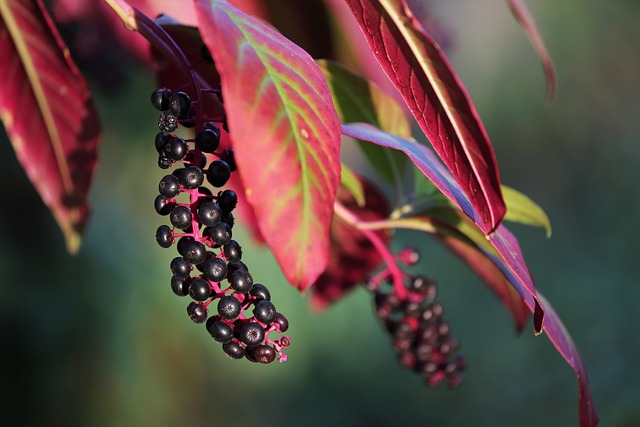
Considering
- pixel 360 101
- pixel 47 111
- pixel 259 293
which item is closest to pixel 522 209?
pixel 360 101

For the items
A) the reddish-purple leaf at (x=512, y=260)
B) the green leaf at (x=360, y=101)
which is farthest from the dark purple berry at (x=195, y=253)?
the green leaf at (x=360, y=101)

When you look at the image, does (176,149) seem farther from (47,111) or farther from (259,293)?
(47,111)

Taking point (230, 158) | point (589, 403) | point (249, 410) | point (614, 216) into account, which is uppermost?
point (230, 158)

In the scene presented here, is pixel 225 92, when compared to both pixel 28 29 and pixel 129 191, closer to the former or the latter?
pixel 28 29

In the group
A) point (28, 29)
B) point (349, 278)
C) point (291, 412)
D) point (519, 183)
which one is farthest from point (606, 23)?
point (28, 29)

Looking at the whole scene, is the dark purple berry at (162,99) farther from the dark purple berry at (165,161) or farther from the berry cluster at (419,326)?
the berry cluster at (419,326)

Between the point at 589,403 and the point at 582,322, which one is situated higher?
the point at 589,403

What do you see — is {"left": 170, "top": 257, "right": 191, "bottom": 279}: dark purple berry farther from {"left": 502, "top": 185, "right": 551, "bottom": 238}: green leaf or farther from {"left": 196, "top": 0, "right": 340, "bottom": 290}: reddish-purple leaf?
{"left": 502, "top": 185, "right": 551, "bottom": 238}: green leaf
